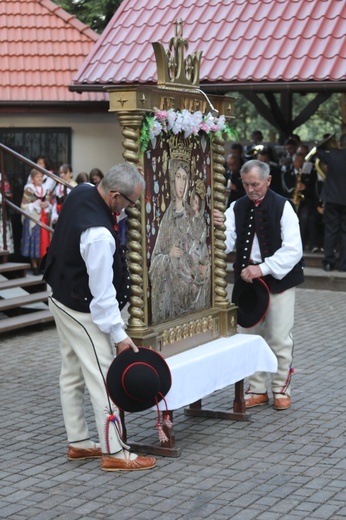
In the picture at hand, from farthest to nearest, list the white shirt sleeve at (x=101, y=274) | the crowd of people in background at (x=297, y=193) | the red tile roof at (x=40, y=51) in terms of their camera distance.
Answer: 1. the red tile roof at (x=40, y=51)
2. the crowd of people in background at (x=297, y=193)
3. the white shirt sleeve at (x=101, y=274)

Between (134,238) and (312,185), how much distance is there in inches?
401

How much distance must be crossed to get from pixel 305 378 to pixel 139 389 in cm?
312

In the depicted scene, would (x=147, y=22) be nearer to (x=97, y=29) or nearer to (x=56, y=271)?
(x=97, y=29)

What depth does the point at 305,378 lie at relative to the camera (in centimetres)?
898

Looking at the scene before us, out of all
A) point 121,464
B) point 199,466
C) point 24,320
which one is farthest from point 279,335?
point 24,320

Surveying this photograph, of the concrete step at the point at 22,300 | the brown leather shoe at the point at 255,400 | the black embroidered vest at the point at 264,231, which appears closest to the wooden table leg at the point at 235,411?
the brown leather shoe at the point at 255,400

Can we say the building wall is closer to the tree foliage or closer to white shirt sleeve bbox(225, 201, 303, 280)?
the tree foliage

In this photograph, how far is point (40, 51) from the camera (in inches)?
712

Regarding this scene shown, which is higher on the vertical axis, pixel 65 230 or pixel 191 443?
pixel 65 230

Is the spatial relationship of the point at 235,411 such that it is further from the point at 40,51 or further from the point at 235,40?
the point at 40,51

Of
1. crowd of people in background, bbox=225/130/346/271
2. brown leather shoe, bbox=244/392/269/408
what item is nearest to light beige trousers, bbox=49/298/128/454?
brown leather shoe, bbox=244/392/269/408

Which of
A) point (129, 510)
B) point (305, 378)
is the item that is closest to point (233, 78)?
point (305, 378)

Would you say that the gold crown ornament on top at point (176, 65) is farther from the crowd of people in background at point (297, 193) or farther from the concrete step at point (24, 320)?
the crowd of people in background at point (297, 193)

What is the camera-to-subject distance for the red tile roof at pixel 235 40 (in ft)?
49.7
